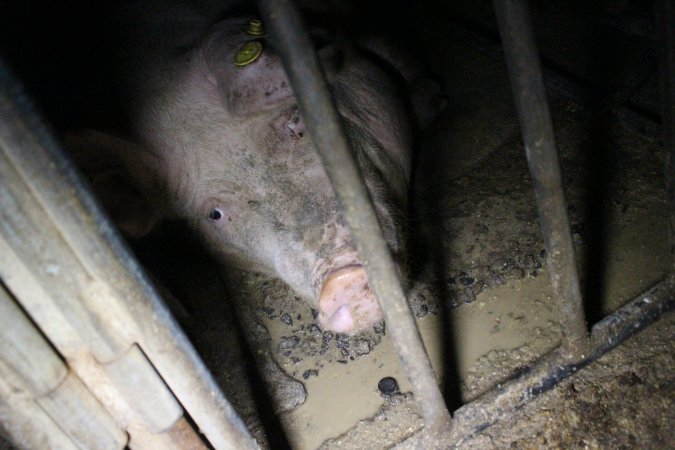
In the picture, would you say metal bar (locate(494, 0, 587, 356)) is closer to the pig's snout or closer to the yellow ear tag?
the pig's snout

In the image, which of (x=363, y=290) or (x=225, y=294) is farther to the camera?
(x=225, y=294)

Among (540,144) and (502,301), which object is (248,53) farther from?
(502,301)

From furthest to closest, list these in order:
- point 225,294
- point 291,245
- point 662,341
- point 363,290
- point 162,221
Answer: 1. point 225,294
2. point 162,221
3. point 291,245
4. point 363,290
5. point 662,341

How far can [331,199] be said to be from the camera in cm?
219

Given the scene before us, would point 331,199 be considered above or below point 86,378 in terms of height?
below

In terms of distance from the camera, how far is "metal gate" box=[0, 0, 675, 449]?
3.18 feet

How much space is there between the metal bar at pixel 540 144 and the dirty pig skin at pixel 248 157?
0.72 meters

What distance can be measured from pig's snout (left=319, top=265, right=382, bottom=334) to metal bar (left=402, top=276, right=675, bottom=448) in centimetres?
53

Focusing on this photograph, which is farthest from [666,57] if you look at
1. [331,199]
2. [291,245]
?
[291,245]

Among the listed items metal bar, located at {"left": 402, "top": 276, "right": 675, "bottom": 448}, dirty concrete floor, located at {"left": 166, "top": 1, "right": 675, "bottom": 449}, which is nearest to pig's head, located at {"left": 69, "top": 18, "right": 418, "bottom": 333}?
dirty concrete floor, located at {"left": 166, "top": 1, "right": 675, "bottom": 449}

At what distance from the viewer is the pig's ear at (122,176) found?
2234 mm

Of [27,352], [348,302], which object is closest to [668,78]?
[348,302]

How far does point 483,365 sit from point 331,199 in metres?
0.88

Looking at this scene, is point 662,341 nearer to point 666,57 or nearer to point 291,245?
→ point 666,57
